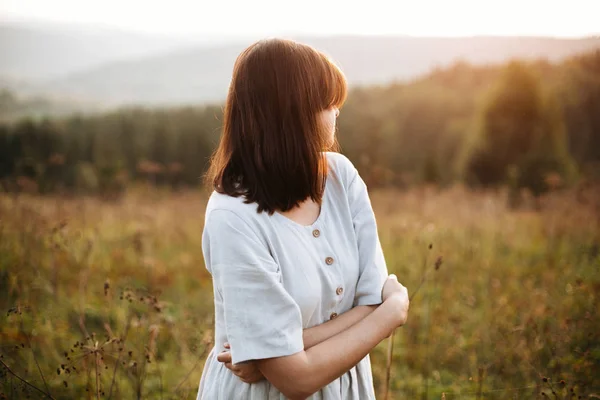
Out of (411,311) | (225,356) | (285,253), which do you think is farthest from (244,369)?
(411,311)

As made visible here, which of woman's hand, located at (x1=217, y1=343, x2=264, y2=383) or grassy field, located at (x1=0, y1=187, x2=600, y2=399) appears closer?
woman's hand, located at (x1=217, y1=343, x2=264, y2=383)

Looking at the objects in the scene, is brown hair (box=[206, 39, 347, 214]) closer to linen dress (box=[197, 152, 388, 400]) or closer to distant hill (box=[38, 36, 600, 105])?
linen dress (box=[197, 152, 388, 400])

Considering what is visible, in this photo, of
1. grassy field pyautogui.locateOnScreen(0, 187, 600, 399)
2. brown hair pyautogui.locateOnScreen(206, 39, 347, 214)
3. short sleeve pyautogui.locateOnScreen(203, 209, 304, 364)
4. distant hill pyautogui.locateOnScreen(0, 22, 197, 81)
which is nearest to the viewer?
short sleeve pyautogui.locateOnScreen(203, 209, 304, 364)

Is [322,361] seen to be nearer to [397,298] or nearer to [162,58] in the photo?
[397,298]

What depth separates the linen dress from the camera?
4.26 ft

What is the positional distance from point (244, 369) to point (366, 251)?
0.55m

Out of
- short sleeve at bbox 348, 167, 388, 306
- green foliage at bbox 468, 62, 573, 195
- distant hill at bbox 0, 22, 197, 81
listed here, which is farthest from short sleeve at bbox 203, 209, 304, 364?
green foliage at bbox 468, 62, 573, 195

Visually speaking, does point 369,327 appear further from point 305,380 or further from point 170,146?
point 170,146

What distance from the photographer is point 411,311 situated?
173 inches

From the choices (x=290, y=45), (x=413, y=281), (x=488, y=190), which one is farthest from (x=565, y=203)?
(x=290, y=45)

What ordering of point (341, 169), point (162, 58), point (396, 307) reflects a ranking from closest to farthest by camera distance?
Answer: point (396, 307) < point (341, 169) < point (162, 58)

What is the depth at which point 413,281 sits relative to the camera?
490 centimetres

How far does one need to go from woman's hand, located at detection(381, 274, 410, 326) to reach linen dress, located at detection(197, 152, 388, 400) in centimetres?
4

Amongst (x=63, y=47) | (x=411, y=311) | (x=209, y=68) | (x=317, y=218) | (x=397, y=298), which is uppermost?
(x=63, y=47)
